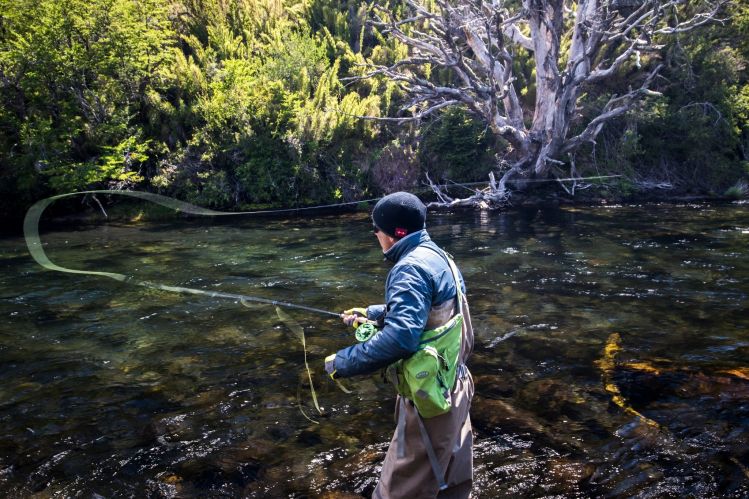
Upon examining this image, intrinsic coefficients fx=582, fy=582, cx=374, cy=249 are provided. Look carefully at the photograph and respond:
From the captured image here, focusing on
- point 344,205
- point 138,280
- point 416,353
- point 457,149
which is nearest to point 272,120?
point 344,205

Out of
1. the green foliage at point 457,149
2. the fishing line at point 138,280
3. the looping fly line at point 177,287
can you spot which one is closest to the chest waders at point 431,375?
the looping fly line at point 177,287

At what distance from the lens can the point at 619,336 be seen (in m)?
6.94

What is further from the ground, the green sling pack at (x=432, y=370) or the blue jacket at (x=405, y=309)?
the blue jacket at (x=405, y=309)

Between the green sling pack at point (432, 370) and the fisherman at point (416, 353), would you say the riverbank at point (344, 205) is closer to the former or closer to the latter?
the fisherman at point (416, 353)

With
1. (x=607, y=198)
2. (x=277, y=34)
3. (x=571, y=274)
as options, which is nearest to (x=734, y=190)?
(x=607, y=198)

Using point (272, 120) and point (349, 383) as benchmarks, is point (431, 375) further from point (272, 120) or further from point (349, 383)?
point (272, 120)

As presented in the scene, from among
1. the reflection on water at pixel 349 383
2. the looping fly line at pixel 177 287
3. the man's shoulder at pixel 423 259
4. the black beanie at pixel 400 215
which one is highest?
the black beanie at pixel 400 215

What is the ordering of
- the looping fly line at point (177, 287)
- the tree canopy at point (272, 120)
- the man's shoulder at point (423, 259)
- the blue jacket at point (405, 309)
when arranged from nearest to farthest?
the blue jacket at point (405, 309) < the man's shoulder at point (423, 259) < the looping fly line at point (177, 287) < the tree canopy at point (272, 120)

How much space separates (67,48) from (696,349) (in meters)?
17.2

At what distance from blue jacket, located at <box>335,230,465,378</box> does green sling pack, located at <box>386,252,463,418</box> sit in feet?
0.28

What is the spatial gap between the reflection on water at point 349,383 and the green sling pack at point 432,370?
145 cm

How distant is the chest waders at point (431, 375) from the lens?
9.55 feet

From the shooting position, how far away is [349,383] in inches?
231

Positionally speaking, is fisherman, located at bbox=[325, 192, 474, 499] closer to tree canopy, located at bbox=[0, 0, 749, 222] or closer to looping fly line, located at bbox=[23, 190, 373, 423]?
looping fly line, located at bbox=[23, 190, 373, 423]
